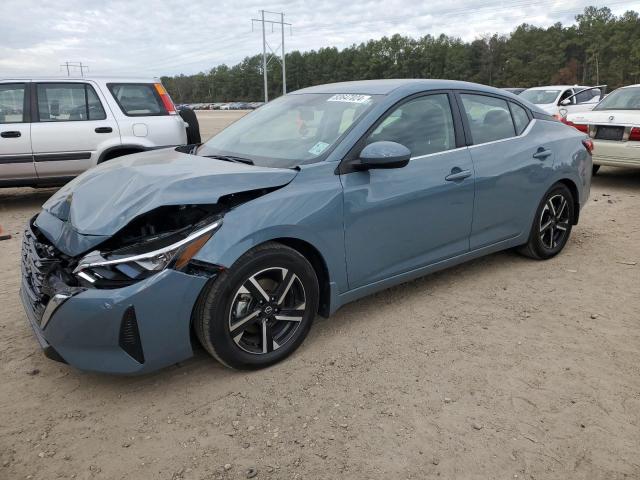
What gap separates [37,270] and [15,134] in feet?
16.2

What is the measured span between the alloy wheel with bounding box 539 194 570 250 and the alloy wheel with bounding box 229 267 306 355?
2.65 meters

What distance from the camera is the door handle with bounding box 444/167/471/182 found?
369cm

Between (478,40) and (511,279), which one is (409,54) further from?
(511,279)

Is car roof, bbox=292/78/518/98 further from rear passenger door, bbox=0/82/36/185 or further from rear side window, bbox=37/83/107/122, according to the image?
rear passenger door, bbox=0/82/36/185

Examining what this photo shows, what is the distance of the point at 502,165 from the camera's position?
13.3 ft

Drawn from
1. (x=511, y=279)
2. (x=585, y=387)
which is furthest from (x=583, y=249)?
(x=585, y=387)

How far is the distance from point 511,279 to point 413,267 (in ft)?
3.95

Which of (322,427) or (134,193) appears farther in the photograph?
(134,193)

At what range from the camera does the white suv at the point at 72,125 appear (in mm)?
6863

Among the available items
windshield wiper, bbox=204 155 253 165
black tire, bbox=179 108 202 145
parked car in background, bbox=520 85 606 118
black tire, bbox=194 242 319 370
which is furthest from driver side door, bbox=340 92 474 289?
parked car in background, bbox=520 85 606 118

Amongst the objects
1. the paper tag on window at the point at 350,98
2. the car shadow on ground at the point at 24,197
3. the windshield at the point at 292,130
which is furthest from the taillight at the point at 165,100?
the paper tag on window at the point at 350,98

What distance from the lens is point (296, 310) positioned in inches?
121

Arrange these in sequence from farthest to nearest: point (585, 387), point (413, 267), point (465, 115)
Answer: point (465, 115), point (413, 267), point (585, 387)

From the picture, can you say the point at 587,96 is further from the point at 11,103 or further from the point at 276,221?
the point at 276,221
